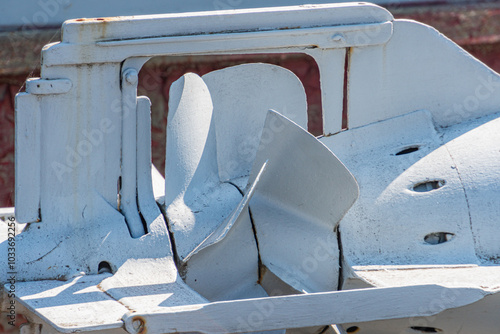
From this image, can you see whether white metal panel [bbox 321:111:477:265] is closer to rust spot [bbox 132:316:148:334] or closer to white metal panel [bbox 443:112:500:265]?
white metal panel [bbox 443:112:500:265]

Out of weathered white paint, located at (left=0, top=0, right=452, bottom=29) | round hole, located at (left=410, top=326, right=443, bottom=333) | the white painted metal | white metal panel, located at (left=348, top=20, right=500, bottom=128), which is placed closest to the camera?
the white painted metal

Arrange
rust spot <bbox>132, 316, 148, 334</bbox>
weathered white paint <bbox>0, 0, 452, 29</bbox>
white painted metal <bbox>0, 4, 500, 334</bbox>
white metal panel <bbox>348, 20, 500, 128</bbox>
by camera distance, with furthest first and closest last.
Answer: weathered white paint <bbox>0, 0, 452, 29</bbox> → white metal panel <bbox>348, 20, 500, 128</bbox> → white painted metal <bbox>0, 4, 500, 334</bbox> → rust spot <bbox>132, 316, 148, 334</bbox>

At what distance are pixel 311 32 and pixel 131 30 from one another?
1.66 feet

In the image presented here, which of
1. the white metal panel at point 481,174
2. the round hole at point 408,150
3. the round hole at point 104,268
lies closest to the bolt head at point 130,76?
the round hole at point 104,268

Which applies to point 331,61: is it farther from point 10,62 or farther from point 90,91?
point 10,62

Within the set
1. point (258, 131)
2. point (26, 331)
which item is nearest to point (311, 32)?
point (258, 131)

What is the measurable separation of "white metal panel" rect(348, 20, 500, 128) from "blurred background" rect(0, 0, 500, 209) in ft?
6.16

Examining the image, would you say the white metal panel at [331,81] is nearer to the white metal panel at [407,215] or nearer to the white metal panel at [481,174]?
the white metal panel at [407,215]

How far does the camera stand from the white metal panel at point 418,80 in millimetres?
2445

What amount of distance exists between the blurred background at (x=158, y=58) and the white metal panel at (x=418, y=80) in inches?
73.9

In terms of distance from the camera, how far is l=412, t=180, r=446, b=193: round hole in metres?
2.38

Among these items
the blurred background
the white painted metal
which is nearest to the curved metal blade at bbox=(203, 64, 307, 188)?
the white painted metal

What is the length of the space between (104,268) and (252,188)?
0.45m

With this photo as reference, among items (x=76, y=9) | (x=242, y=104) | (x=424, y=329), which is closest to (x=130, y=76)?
(x=242, y=104)
